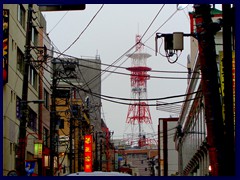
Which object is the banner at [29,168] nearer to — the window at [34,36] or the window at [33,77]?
the window at [33,77]

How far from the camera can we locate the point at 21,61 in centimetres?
3888

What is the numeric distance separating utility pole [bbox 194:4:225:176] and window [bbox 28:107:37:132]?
2930cm

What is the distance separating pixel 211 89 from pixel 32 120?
3153 cm

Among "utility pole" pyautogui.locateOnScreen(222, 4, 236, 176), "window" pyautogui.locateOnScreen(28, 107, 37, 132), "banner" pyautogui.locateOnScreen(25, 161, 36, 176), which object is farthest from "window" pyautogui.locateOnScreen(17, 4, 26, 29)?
"utility pole" pyautogui.locateOnScreen(222, 4, 236, 176)

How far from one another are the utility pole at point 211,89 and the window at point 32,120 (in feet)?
96.1

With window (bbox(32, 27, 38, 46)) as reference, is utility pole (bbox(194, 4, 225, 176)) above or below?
below

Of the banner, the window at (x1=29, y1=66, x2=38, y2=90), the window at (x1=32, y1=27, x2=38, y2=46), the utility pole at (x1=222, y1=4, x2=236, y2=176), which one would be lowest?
the banner

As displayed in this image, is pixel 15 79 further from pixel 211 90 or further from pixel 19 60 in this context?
pixel 211 90

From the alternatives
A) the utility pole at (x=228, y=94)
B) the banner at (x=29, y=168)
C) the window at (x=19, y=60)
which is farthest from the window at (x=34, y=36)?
the utility pole at (x=228, y=94)

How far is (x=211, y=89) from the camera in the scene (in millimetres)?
14297

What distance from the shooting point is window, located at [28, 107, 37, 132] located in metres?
42.8

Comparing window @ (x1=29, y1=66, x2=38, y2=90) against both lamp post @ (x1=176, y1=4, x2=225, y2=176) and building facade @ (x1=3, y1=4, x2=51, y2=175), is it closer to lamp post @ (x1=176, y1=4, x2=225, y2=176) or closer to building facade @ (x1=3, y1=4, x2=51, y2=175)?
building facade @ (x1=3, y1=4, x2=51, y2=175)

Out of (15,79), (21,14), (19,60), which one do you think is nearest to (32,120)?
(19,60)

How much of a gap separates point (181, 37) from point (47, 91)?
121 feet
